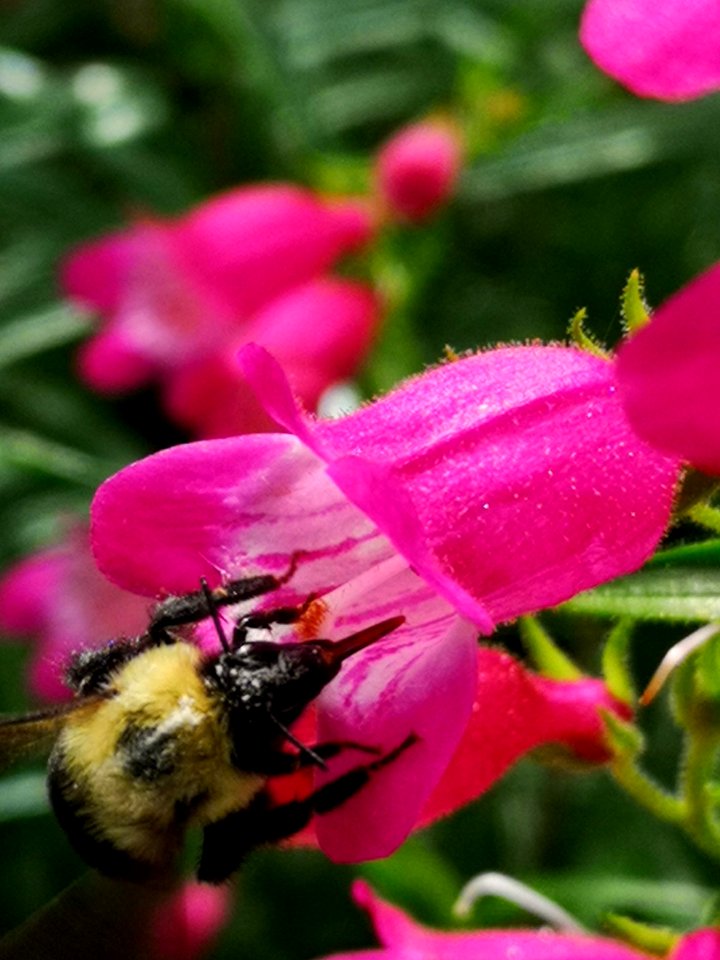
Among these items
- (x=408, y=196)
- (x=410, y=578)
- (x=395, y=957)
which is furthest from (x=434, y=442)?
(x=408, y=196)

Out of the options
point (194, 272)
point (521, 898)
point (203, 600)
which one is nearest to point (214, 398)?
point (194, 272)

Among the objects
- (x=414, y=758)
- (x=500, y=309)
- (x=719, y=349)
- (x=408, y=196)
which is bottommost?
(x=500, y=309)

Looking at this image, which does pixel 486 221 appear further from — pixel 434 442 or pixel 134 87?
→ pixel 434 442

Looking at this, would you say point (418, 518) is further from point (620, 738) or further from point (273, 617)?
point (620, 738)

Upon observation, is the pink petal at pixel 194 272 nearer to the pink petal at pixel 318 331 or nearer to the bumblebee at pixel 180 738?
the pink petal at pixel 318 331

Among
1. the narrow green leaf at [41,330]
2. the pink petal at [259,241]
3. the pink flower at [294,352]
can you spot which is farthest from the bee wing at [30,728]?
the narrow green leaf at [41,330]

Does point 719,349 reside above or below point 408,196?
above

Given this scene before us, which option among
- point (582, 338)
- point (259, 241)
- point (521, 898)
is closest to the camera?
point (582, 338)
